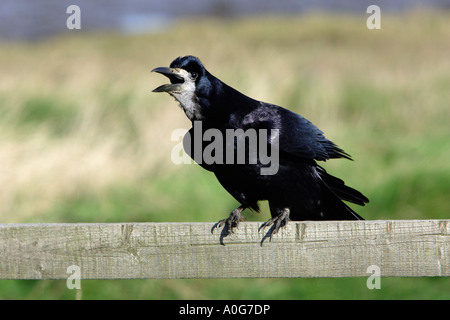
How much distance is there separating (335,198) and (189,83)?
891 mm

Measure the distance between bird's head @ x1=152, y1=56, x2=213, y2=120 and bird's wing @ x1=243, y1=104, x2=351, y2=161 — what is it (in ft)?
0.70

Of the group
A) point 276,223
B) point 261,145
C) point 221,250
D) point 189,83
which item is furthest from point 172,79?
point 221,250

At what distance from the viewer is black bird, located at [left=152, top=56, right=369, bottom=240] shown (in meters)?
2.41

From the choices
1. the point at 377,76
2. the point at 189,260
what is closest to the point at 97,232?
the point at 189,260

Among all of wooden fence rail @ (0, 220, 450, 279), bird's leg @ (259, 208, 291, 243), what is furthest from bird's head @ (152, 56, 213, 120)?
wooden fence rail @ (0, 220, 450, 279)

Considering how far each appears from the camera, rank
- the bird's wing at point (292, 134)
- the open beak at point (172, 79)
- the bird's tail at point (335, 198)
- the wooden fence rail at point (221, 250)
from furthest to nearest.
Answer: the bird's tail at point (335, 198) → the bird's wing at point (292, 134) → the open beak at point (172, 79) → the wooden fence rail at point (221, 250)

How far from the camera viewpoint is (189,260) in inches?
73.7

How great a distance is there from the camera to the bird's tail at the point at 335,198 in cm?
274

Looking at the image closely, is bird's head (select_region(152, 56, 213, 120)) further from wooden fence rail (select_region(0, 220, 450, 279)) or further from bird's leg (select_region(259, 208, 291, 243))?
wooden fence rail (select_region(0, 220, 450, 279))

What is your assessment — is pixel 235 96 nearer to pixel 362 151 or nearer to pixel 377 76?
pixel 362 151

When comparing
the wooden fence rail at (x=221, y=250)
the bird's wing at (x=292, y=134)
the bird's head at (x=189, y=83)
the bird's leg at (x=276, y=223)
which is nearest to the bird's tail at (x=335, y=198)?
the bird's wing at (x=292, y=134)

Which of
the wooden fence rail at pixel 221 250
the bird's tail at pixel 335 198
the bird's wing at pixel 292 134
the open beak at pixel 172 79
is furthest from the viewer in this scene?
Answer: the bird's tail at pixel 335 198

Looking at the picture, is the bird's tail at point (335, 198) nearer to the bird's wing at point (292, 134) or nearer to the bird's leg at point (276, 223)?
the bird's wing at point (292, 134)
